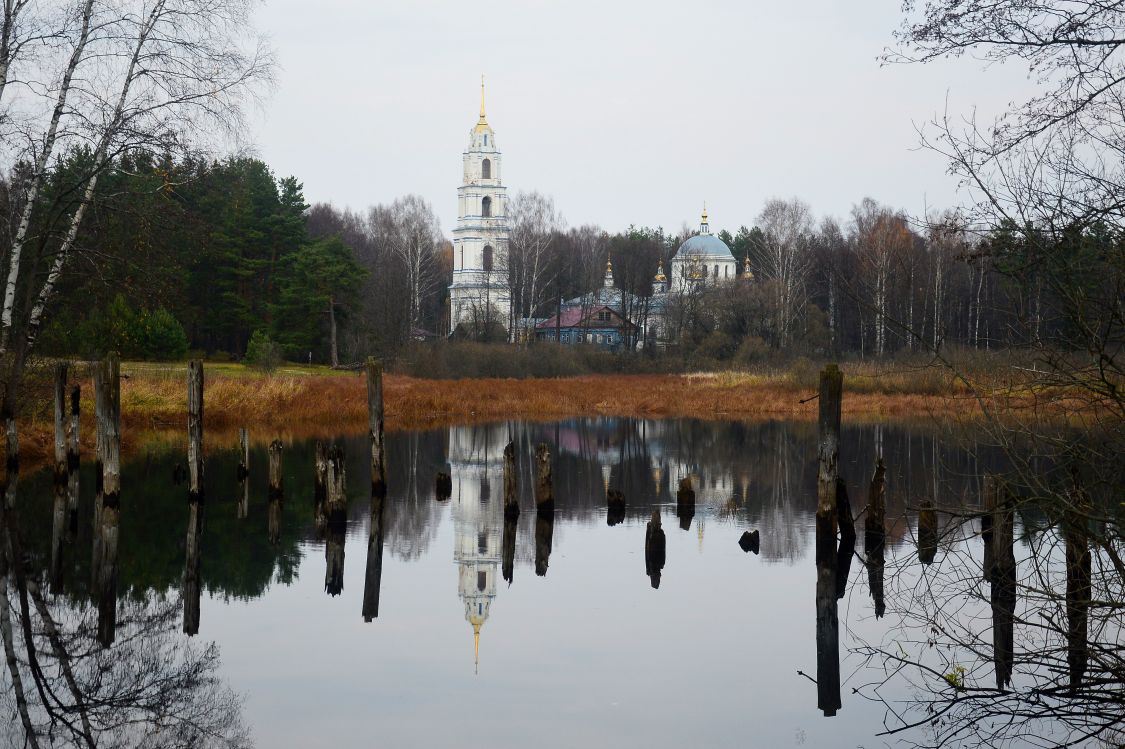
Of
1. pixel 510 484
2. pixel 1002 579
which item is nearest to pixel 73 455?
pixel 510 484

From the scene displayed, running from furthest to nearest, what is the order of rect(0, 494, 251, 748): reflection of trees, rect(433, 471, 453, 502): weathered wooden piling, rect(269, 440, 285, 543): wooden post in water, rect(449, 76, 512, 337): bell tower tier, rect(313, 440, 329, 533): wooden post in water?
rect(449, 76, 512, 337): bell tower tier < rect(433, 471, 453, 502): weathered wooden piling < rect(269, 440, 285, 543): wooden post in water < rect(313, 440, 329, 533): wooden post in water < rect(0, 494, 251, 748): reflection of trees

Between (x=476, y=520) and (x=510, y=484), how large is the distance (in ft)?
7.00

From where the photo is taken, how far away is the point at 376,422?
64.2 ft

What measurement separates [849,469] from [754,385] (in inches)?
939

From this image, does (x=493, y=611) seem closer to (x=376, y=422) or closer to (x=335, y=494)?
(x=335, y=494)

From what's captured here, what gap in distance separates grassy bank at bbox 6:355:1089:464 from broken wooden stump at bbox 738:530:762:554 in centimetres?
981

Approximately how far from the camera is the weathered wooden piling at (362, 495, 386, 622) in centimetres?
1438

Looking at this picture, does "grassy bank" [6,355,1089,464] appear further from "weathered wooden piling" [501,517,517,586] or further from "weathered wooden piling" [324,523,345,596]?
"weathered wooden piling" [501,517,517,586]

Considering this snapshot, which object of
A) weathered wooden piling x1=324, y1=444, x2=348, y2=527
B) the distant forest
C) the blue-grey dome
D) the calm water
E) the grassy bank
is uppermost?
the blue-grey dome

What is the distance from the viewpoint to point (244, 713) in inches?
408

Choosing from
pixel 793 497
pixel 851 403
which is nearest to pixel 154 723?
pixel 793 497

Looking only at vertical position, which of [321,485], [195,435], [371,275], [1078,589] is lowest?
[321,485]

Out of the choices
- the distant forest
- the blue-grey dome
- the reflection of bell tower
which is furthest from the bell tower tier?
the reflection of bell tower

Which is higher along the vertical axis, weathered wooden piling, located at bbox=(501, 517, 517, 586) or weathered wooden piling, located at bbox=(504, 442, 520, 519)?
weathered wooden piling, located at bbox=(504, 442, 520, 519)
